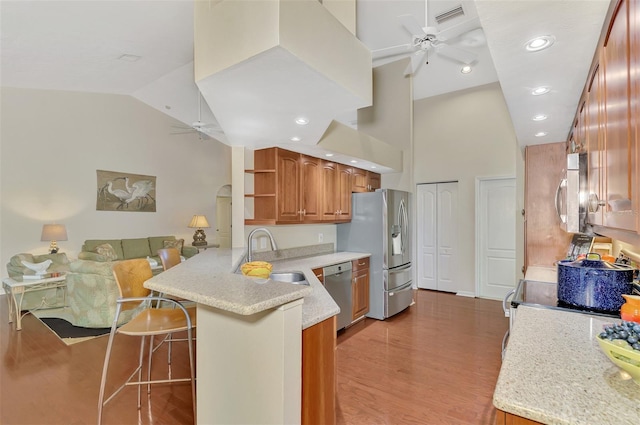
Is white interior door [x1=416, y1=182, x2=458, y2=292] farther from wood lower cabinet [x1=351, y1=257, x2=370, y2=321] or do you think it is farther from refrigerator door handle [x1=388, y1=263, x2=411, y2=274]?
wood lower cabinet [x1=351, y1=257, x2=370, y2=321]

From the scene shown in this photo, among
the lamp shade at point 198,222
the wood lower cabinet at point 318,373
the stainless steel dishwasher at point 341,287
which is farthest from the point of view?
the lamp shade at point 198,222

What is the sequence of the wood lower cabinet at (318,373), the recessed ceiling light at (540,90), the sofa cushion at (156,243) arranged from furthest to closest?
the sofa cushion at (156,243) < the recessed ceiling light at (540,90) < the wood lower cabinet at (318,373)

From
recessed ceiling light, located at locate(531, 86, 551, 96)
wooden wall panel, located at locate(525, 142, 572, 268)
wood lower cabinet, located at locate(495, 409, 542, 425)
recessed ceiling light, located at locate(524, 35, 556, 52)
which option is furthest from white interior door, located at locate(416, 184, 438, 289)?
wood lower cabinet, located at locate(495, 409, 542, 425)

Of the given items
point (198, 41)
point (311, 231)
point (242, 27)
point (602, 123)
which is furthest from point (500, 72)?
point (311, 231)

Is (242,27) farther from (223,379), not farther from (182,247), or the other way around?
(182,247)

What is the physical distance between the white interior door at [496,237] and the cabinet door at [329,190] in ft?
8.84

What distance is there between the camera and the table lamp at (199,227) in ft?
26.0

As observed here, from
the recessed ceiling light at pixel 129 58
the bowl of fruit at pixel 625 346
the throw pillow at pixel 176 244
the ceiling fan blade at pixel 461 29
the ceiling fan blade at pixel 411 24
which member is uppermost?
the recessed ceiling light at pixel 129 58

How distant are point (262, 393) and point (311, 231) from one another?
118 inches

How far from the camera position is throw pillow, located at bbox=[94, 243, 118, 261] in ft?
20.0

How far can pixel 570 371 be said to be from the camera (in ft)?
3.09

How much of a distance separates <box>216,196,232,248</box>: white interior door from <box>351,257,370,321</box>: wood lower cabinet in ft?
19.0

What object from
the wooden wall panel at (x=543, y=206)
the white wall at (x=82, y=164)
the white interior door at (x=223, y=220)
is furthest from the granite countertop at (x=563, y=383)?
the white interior door at (x=223, y=220)

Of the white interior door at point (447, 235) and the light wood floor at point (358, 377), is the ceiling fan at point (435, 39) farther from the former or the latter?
the light wood floor at point (358, 377)
